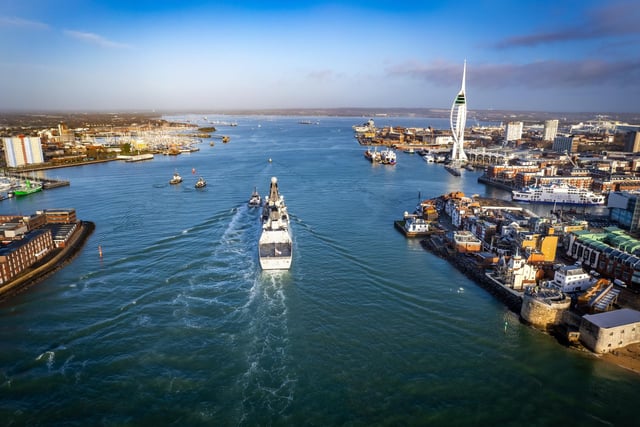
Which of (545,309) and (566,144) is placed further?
(566,144)

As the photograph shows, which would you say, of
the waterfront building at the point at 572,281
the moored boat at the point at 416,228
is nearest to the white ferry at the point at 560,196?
the moored boat at the point at 416,228

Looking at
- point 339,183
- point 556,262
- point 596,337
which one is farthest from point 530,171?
point 596,337

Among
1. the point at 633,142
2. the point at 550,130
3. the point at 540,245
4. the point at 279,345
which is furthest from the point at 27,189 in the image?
the point at 550,130

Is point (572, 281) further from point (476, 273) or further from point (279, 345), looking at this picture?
point (279, 345)

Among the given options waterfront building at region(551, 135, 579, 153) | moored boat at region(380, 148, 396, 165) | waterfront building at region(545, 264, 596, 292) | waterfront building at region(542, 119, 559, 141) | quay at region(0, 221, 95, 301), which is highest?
waterfront building at region(542, 119, 559, 141)

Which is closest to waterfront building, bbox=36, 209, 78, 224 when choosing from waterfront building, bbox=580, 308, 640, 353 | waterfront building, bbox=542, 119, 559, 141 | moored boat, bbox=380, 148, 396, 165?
waterfront building, bbox=580, 308, 640, 353

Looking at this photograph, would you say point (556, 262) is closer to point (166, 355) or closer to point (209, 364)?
point (209, 364)

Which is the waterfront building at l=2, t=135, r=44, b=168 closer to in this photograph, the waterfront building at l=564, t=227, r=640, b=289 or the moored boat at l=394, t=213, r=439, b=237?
the moored boat at l=394, t=213, r=439, b=237
